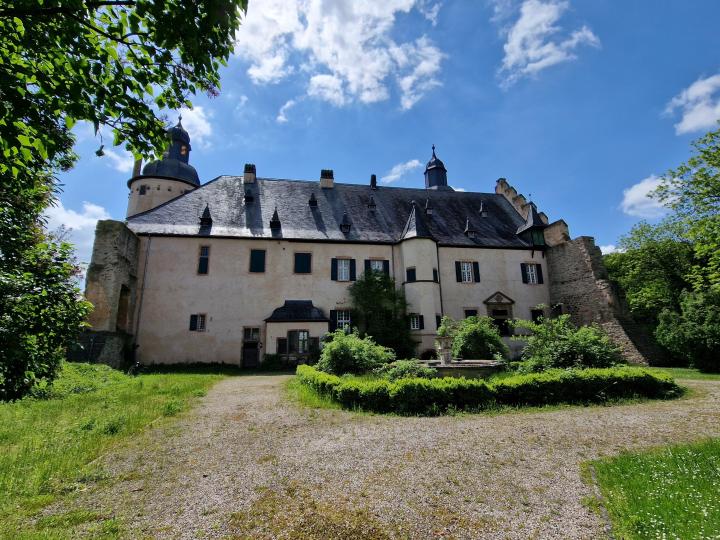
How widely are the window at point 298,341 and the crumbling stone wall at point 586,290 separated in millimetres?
15633

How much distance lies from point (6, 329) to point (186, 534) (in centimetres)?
247

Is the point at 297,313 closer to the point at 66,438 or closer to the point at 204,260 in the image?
the point at 204,260

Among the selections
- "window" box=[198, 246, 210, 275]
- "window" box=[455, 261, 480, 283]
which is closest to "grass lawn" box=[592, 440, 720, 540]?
"window" box=[455, 261, 480, 283]

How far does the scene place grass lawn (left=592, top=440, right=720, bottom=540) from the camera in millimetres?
A: 3217

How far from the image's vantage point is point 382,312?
68.4ft

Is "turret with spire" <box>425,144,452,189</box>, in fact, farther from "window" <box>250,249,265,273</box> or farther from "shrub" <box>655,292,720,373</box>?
"shrub" <box>655,292,720,373</box>

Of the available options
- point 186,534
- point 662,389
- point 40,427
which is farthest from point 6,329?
point 662,389

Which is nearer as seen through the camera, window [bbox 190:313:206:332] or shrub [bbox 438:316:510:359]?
shrub [bbox 438:316:510:359]

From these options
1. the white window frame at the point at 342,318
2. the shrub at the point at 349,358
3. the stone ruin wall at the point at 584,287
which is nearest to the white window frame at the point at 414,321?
the white window frame at the point at 342,318

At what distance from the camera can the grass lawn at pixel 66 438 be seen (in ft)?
11.4

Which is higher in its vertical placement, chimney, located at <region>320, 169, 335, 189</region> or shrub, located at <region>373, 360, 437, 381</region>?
chimney, located at <region>320, 169, 335, 189</region>

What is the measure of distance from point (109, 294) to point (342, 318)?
37.9 feet

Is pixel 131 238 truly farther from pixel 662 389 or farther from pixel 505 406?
pixel 662 389

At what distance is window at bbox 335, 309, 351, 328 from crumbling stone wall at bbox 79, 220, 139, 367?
1076 centimetres
